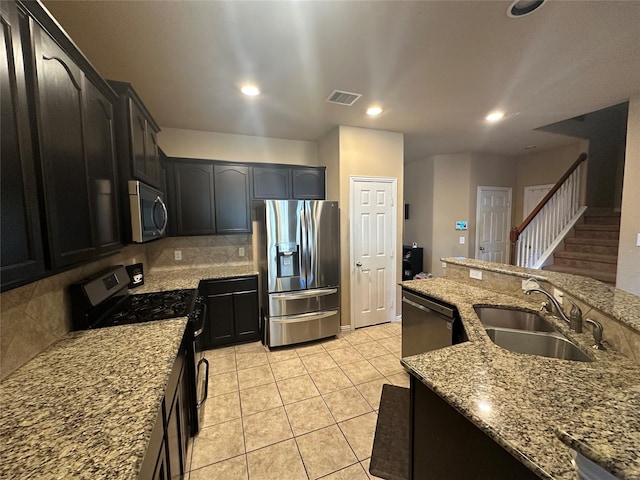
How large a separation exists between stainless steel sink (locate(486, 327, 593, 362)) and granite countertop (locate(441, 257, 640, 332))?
9.9 inches

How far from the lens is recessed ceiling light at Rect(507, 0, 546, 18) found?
149 cm

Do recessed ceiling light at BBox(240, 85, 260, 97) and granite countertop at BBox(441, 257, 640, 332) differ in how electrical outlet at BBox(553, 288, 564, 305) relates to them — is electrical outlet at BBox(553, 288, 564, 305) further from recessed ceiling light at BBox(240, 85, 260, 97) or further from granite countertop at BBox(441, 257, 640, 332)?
recessed ceiling light at BBox(240, 85, 260, 97)

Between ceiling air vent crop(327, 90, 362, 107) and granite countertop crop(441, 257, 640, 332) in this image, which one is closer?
granite countertop crop(441, 257, 640, 332)

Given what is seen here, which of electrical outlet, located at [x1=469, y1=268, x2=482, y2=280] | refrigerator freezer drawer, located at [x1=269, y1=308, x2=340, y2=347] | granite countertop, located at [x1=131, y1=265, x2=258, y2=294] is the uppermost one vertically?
electrical outlet, located at [x1=469, y1=268, x2=482, y2=280]

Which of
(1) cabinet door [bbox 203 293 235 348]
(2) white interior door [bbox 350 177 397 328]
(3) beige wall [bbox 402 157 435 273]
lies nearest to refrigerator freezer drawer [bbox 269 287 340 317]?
(2) white interior door [bbox 350 177 397 328]


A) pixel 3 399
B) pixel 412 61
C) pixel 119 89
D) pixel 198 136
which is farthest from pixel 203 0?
pixel 198 136

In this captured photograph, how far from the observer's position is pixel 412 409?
1247 millimetres

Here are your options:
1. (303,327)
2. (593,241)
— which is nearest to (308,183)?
(303,327)

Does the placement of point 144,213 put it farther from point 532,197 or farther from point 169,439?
point 532,197

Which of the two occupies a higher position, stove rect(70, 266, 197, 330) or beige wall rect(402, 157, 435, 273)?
beige wall rect(402, 157, 435, 273)

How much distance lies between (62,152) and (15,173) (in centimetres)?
33

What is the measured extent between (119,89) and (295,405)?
8.95 feet

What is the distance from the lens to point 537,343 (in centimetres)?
162

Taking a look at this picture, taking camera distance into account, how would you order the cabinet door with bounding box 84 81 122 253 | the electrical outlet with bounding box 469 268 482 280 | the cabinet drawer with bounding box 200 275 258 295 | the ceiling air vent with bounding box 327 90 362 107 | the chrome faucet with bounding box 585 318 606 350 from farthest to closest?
the cabinet drawer with bounding box 200 275 258 295, the ceiling air vent with bounding box 327 90 362 107, the electrical outlet with bounding box 469 268 482 280, the cabinet door with bounding box 84 81 122 253, the chrome faucet with bounding box 585 318 606 350
